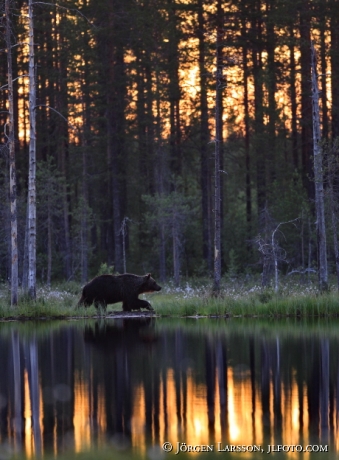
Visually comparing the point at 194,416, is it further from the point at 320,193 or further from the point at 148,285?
the point at 320,193

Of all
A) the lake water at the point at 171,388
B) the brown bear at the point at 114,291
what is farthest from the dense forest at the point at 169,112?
the lake water at the point at 171,388

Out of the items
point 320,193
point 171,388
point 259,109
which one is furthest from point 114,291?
point 259,109

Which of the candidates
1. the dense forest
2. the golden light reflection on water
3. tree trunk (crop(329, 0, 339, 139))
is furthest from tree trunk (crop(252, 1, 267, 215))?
the golden light reflection on water

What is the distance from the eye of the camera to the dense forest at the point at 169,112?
128 feet

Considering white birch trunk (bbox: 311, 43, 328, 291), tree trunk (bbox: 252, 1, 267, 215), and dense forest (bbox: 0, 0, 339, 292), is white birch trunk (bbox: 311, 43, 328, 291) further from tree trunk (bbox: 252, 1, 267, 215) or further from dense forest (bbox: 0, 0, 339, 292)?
tree trunk (bbox: 252, 1, 267, 215)

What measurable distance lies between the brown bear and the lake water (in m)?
3.50

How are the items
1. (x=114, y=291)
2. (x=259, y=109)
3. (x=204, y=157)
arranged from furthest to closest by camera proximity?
(x=204, y=157)
(x=259, y=109)
(x=114, y=291)

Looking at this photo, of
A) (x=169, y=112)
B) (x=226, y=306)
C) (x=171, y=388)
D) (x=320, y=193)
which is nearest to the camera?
(x=171, y=388)

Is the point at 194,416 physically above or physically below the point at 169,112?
below

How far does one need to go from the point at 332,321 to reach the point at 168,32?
79.8 feet

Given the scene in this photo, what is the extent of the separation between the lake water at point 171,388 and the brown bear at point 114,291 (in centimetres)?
350

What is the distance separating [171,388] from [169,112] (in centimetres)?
3483

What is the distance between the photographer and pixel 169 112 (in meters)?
46.5

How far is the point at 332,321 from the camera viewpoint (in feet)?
72.0
